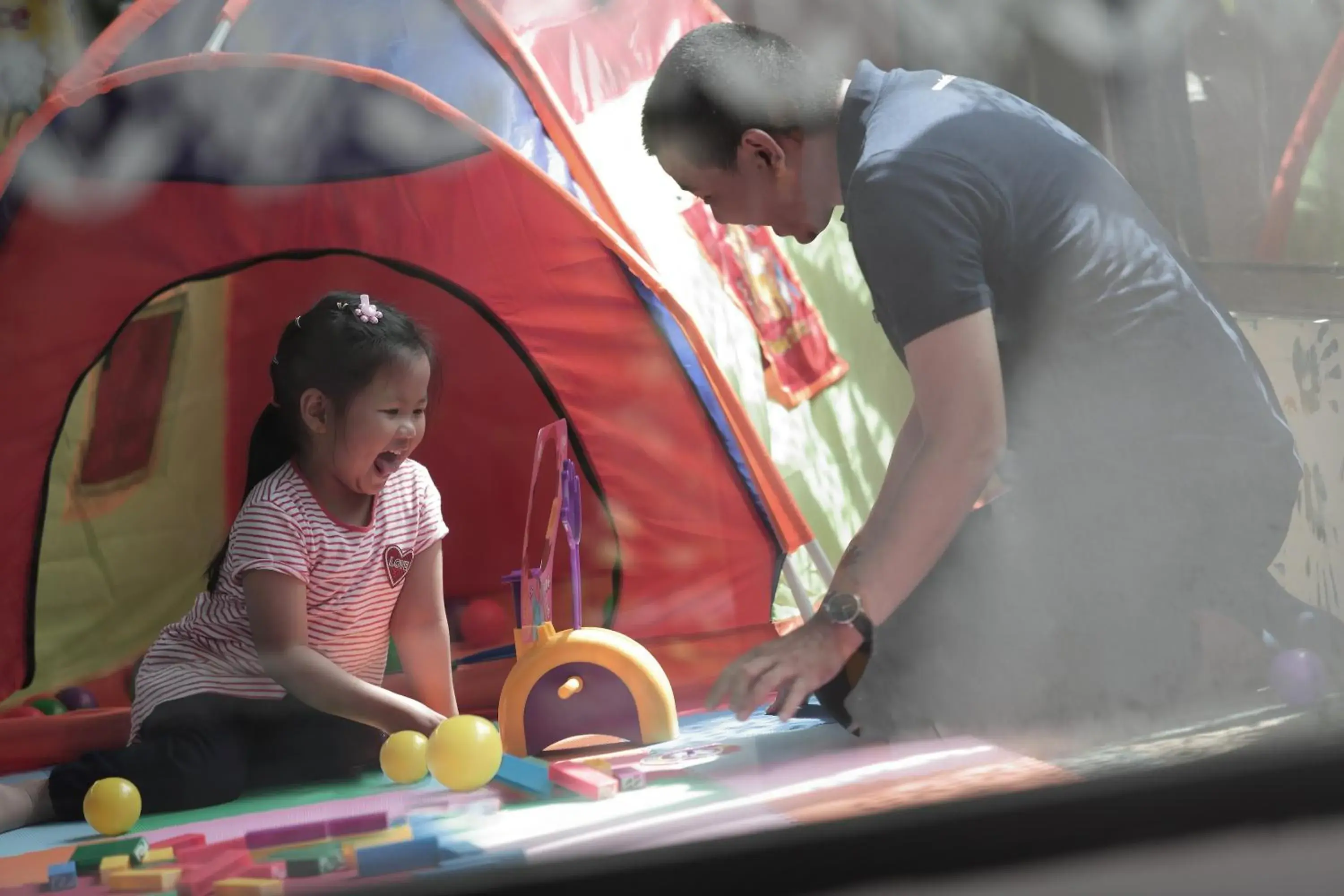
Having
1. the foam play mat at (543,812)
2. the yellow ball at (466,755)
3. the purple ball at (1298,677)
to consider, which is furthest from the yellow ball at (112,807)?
the purple ball at (1298,677)

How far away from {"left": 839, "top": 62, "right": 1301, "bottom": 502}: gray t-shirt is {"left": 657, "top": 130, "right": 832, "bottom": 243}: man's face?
0.04 m

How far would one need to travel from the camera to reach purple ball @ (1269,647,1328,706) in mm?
800

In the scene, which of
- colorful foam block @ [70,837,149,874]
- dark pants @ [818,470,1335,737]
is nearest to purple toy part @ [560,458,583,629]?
dark pants @ [818,470,1335,737]

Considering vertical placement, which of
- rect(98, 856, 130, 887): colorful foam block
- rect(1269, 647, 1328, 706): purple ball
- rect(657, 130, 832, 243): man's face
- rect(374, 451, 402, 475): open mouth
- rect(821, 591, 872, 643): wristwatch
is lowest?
rect(1269, 647, 1328, 706): purple ball

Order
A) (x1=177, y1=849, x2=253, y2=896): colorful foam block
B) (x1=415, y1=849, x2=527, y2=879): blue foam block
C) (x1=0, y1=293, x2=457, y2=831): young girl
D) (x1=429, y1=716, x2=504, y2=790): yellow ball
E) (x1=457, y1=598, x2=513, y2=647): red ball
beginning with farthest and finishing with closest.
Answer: (x1=457, y1=598, x2=513, y2=647): red ball, (x1=0, y1=293, x2=457, y2=831): young girl, (x1=429, y1=716, x2=504, y2=790): yellow ball, (x1=177, y1=849, x2=253, y2=896): colorful foam block, (x1=415, y1=849, x2=527, y2=879): blue foam block

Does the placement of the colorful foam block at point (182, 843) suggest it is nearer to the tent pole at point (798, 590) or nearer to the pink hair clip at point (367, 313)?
the pink hair clip at point (367, 313)

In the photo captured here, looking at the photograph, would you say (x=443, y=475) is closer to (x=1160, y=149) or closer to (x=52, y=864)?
(x=52, y=864)

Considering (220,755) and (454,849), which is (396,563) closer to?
(220,755)

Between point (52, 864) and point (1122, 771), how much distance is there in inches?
25.7

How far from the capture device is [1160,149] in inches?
38.4

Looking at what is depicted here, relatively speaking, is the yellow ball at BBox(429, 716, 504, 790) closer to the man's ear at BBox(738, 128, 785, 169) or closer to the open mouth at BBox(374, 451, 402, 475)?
the open mouth at BBox(374, 451, 402, 475)

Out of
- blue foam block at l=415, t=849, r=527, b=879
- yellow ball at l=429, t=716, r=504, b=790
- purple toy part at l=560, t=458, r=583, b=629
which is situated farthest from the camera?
purple toy part at l=560, t=458, r=583, b=629

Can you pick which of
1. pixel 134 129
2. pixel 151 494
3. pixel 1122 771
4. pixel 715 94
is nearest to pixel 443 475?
pixel 151 494

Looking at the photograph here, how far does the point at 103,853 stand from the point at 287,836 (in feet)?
0.41
